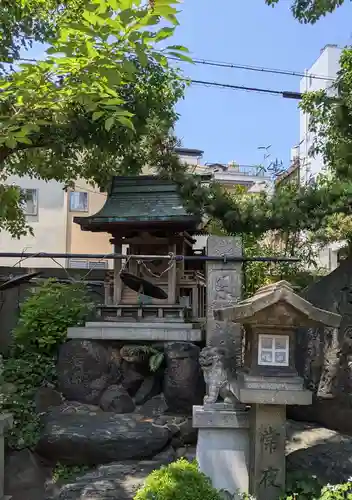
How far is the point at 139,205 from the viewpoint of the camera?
11398mm

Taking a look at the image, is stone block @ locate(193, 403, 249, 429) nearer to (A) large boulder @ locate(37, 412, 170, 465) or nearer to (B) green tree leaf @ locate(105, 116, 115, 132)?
(A) large boulder @ locate(37, 412, 170, 465)

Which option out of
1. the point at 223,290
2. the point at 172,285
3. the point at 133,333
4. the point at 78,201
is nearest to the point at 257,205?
the point at 223,290

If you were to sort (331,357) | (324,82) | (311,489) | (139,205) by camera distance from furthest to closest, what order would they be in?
(324,82)
(139,205)
(331,357)
(311,489)

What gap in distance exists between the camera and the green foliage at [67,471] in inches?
313

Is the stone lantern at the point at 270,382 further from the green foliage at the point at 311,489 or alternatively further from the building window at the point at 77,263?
the building window at the point at 77,263

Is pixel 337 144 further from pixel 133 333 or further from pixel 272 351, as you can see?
pixel 272 351

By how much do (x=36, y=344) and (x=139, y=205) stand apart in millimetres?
3845

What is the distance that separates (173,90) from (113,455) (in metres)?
8.50

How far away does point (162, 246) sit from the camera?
11414 mm

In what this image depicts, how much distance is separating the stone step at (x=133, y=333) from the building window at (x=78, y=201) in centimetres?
1102

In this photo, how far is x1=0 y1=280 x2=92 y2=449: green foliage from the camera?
8992 millimetres

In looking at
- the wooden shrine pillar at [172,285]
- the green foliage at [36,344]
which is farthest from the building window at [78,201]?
the wooden shrine pillar at [172,285]

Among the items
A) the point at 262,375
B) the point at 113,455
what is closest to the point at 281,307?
the point at 262,375

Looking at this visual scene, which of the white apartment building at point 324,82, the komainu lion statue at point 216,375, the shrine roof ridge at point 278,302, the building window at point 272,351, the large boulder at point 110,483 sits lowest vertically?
Result: the large boulder at point 110,483
